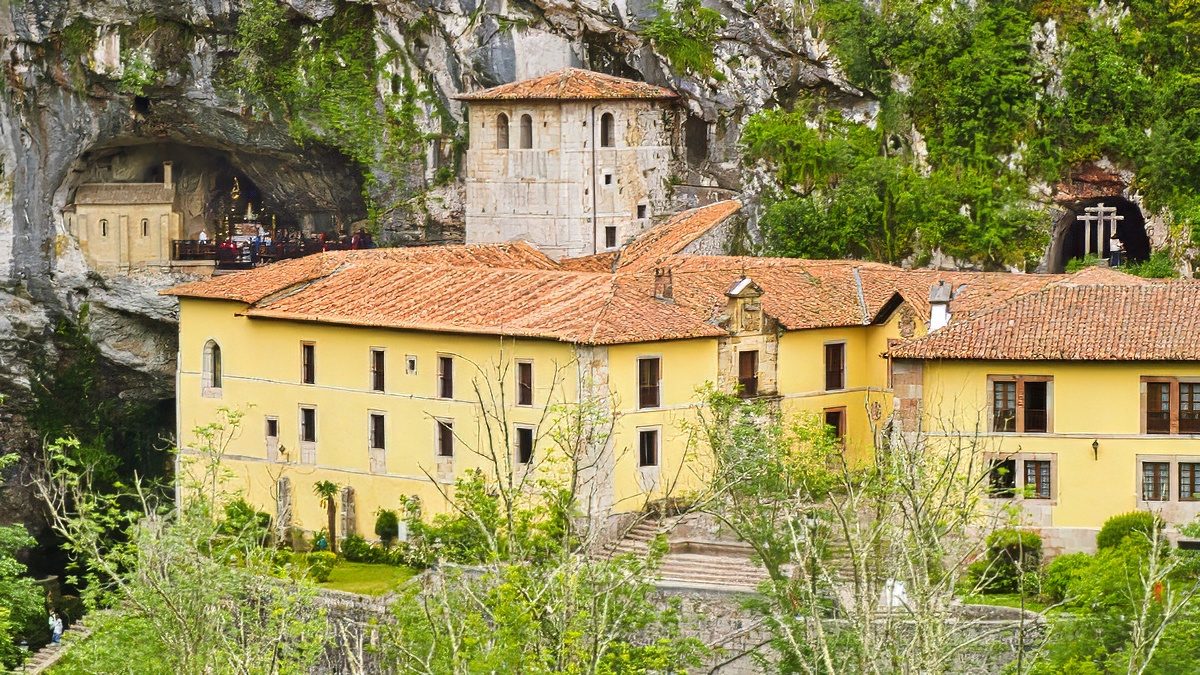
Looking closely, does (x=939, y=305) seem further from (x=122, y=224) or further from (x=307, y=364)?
(x=122, y=224)

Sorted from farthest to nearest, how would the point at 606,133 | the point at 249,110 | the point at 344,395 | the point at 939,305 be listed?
the point at 249,110
the point at 606,133
the point at 344,395
the point at 939,305

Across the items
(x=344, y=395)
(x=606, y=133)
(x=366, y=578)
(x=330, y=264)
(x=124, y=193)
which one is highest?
(x=606, y=133)

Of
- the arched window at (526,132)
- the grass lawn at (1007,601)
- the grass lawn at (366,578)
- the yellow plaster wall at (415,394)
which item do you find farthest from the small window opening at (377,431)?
the grass lawn at (1007,601)

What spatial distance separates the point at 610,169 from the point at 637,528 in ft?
57.7

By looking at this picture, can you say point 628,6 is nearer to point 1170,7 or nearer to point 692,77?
point 692,77

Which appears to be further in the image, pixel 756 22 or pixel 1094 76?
pixel 756 22

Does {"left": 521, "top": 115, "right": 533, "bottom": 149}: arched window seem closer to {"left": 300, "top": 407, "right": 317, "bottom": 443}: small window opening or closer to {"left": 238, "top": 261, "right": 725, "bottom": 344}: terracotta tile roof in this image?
{"left": 238, "top": 261, "right": 725, "bottom": 344}: terracotta tile roof

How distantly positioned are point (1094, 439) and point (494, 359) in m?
13.7

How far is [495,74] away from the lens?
78.7 m

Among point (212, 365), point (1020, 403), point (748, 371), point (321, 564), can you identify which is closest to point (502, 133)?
point (212, 365)

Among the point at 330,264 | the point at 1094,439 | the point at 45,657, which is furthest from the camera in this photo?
the point at 330,264

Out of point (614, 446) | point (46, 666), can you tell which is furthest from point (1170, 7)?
point (46, 666)

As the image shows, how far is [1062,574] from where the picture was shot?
181 ft

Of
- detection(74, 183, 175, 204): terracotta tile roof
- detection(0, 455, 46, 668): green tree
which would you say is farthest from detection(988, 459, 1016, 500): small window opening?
detection(74, 183, 175, 204): terracotta tile roof
